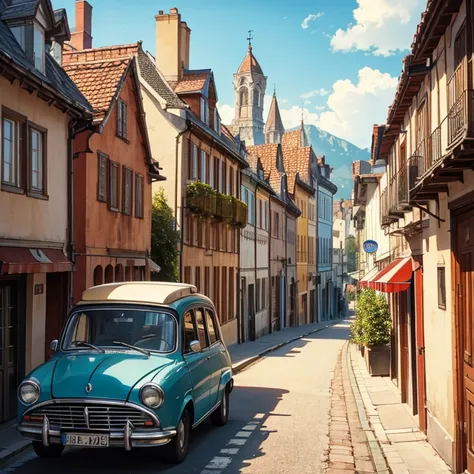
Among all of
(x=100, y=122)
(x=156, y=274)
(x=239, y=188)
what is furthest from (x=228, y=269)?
(x=100, y=122)

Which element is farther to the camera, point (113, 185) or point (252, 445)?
point (113, 185)

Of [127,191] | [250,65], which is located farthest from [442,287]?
[250,65]

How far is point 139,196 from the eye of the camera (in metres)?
20.6

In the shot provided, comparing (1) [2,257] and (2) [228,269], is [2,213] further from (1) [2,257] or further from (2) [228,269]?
(2) [228,269]

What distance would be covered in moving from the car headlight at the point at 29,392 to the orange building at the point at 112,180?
6970mm

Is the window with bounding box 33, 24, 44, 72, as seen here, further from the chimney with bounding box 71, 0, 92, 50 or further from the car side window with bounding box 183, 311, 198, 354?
the chimney with bounding box 71, 0, 92, 50

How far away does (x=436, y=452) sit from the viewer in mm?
10391

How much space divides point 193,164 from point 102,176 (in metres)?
8.76

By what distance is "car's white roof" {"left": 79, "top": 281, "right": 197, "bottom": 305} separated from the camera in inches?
411

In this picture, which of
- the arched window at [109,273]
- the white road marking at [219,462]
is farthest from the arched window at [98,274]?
the white road marking at [219,462]

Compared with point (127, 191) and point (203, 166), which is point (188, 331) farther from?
point (203, 166)

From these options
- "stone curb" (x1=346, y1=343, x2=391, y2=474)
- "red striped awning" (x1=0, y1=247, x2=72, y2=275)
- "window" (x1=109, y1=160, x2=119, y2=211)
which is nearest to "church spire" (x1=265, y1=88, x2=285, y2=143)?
"window" (x1=109, y1=160, x2=119, y2=211)

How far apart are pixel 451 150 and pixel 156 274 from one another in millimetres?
16967

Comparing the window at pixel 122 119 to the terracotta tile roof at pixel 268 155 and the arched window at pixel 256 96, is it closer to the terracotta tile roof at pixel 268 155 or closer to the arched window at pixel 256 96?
the terracotta tile roof at pixel 268 155
